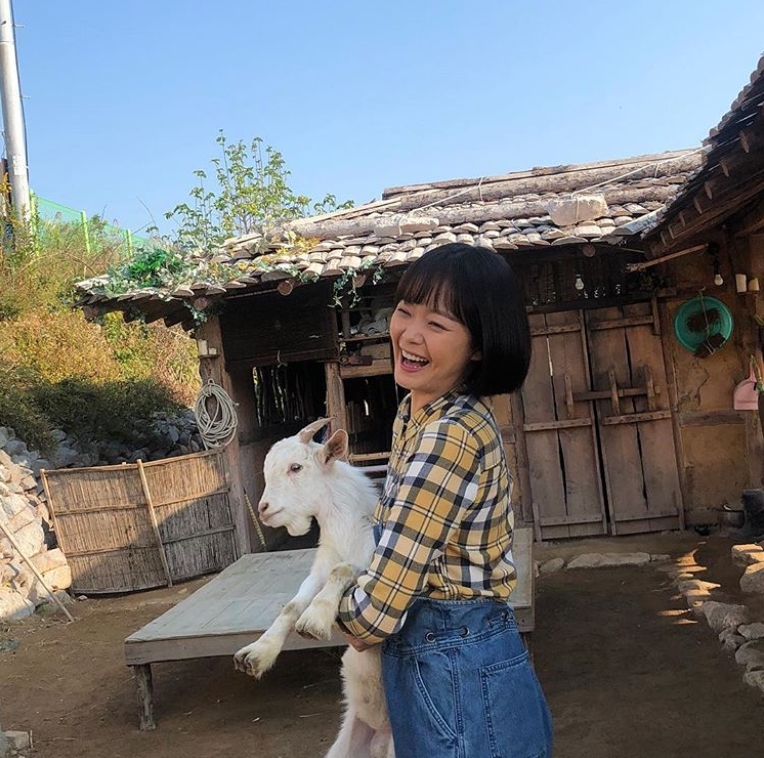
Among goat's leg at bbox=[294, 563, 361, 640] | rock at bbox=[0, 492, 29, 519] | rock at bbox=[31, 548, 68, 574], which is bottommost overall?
rock at bbox=[31, 548, 68, 574]

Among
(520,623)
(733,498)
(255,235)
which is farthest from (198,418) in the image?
(733,498)

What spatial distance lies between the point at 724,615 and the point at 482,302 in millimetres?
4986

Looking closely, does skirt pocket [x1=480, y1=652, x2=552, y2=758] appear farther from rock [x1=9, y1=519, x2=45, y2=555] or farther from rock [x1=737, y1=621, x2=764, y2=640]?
rock [x1=9, y1=519, x2=45, y2=555]

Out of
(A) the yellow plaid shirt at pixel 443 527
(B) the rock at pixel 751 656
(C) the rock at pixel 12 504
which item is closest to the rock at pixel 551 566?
(B) the rock at pixel 751 656

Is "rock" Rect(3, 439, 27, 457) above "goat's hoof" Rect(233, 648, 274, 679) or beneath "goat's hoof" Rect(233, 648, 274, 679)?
above

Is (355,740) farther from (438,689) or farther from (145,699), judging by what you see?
(145,699)

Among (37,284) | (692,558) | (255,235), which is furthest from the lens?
(37,284)

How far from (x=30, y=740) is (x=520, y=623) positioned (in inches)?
129

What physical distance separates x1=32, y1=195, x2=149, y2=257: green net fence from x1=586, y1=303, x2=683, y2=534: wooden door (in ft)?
39.3

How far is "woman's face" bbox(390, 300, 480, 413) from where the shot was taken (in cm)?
152

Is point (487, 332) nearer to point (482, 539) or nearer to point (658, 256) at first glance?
point (482, 539)

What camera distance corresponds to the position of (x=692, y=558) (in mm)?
7402

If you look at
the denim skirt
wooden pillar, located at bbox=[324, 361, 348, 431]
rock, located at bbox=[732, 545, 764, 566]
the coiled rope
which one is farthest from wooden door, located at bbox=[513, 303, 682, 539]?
the denim skirt

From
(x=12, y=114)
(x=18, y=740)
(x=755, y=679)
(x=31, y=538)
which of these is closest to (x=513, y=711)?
(x=755, y=679)
